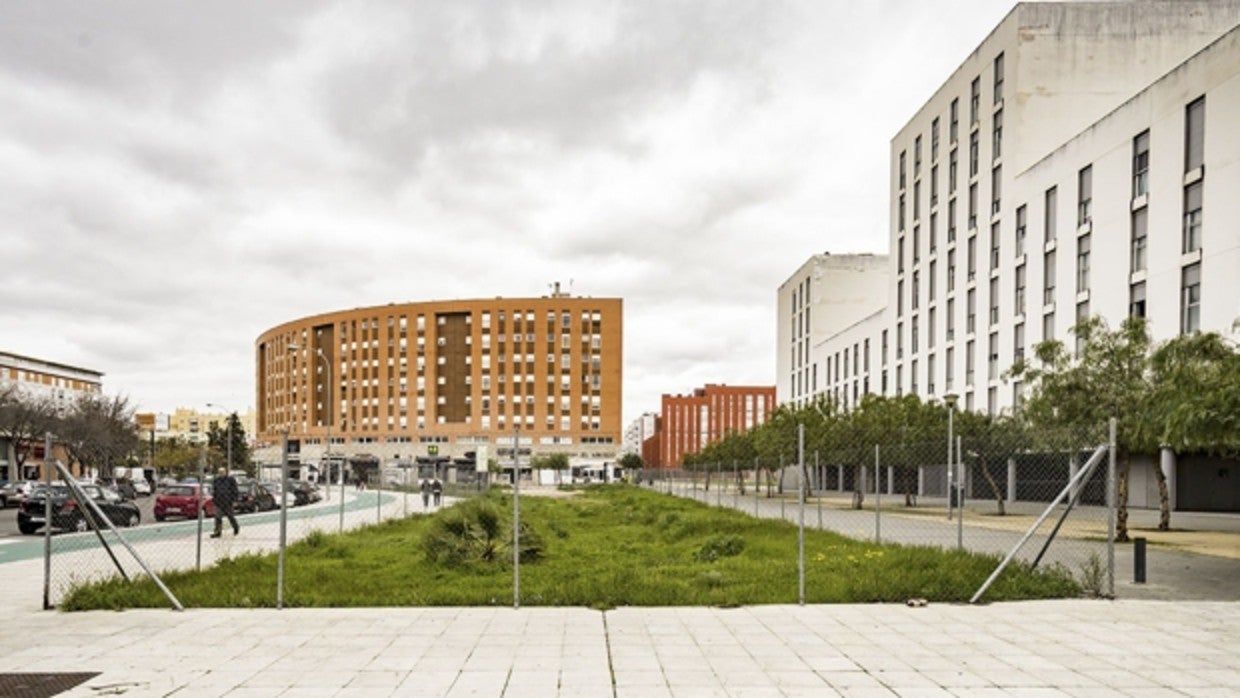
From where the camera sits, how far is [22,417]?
212 ft

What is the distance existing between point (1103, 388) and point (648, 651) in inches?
805

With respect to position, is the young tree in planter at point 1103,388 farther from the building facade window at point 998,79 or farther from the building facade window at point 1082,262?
the building facade window at point 998,79

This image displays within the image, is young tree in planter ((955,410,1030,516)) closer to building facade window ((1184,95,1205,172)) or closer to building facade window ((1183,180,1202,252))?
building facade window ((1183,180,1202,252))

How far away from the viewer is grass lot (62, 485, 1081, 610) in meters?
11.7

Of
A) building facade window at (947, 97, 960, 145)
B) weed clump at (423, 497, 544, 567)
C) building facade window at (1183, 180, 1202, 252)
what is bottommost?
weed clump at (423, 497, 544, 567)

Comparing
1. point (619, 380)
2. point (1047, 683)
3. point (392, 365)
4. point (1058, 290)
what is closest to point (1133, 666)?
point (1047, 683)

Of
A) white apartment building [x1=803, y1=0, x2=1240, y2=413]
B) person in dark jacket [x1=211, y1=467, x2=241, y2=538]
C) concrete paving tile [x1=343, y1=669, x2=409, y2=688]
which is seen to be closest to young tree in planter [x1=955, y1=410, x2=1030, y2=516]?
white apartment building [x1=803, y1=0, x2=1240, y2=413]

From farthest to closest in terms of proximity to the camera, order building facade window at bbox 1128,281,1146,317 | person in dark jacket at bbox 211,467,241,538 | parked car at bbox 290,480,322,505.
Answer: parked car at bbox 290,480,322,505, building facade window at bbox 1128,281,1146,317, person in dark jacket at bbox 211,467,241,538

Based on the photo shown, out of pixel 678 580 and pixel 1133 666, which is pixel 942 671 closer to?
pixel 1133 666

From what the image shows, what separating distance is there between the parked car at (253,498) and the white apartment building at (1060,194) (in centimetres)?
3664

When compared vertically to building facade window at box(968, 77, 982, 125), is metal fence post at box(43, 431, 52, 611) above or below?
below

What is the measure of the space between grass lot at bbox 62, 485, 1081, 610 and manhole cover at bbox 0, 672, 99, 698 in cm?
325

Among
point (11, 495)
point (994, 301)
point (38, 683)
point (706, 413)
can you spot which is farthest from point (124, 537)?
point (706, 413)

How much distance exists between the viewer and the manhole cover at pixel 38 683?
7.60 meters
